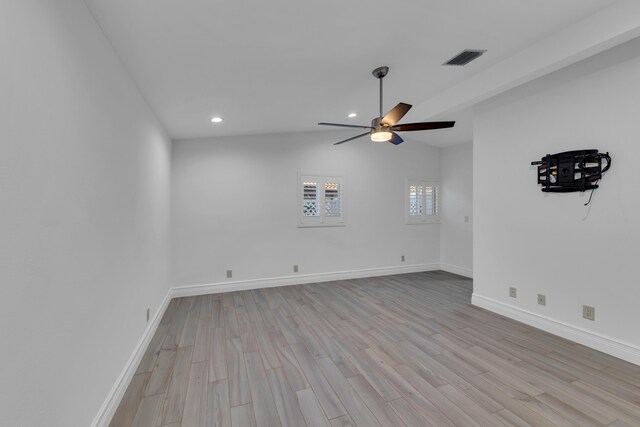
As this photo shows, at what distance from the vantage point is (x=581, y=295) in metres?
2.93

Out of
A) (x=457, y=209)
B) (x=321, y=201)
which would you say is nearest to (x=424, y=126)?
(x=321, y=201)

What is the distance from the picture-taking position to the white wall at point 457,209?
5820 millimetres

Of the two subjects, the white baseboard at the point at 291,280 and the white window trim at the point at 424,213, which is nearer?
the white baseboard at the point at 291,280

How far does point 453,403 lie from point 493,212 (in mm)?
2560

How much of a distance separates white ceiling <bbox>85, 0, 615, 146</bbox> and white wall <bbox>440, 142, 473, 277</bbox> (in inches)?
106

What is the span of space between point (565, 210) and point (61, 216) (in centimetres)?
416

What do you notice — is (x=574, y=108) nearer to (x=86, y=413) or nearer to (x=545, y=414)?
(x=545, y=414)

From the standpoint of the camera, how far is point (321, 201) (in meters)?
5.50

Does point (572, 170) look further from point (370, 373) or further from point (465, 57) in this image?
point (370, 373)

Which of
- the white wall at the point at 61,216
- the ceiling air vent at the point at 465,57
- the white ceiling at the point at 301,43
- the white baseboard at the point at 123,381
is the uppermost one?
the ceiling air vent at the point at 465,57

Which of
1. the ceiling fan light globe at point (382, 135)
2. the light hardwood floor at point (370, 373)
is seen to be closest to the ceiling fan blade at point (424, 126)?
the ceiling fan light globe at point (382, 135)

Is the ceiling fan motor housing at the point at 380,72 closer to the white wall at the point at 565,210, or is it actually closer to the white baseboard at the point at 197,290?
the white wall at the point at 565,210

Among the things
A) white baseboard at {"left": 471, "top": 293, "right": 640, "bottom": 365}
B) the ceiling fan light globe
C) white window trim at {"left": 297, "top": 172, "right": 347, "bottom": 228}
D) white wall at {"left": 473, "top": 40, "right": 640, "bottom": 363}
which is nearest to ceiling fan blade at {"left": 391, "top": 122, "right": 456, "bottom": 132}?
the ceiling fan light globe

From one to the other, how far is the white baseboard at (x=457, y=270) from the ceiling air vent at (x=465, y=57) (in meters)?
4.05
